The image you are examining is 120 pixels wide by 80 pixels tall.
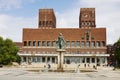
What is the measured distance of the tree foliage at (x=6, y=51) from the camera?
315 ft

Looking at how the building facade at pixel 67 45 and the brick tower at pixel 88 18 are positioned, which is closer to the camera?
the building facade at pixel 67 45

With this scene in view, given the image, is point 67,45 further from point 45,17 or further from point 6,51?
point 6,51

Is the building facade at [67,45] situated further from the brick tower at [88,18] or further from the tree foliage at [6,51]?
the tree foliage at [6,51]

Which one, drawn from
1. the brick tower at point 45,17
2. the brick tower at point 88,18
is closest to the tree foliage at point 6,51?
the brick tower at point 45,17

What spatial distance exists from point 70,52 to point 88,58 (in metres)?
9.39

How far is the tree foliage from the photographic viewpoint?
315ft

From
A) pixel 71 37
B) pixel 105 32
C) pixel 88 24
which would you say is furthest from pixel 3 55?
pixel 88 24

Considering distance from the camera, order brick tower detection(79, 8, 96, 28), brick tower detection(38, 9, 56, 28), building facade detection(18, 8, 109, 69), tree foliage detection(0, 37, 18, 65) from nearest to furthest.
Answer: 1. tree foliage detection(0, 37, 18, 65)
2. building facade detection(18, 8, 109, 69)
3. brick tower detection(38, 9, 56, 28)
4. brick tower detection(79, 8, 96, 28)

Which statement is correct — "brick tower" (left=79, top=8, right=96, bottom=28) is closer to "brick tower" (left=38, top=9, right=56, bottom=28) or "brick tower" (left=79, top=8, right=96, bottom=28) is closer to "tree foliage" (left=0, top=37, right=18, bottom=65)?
"brick tower" (left=38, top=9, right=56, bottom=28)

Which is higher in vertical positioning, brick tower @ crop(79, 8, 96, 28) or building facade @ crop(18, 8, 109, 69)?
brick tower @ crop(79, 8, 96, 28)

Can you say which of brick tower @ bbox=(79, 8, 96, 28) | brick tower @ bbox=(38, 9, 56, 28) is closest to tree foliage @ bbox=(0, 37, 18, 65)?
brick tower @ bbox=(38, 9, 56, 28)

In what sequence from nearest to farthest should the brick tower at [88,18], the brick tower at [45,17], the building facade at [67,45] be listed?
the building facade at [67,45]
the brick tower at [45,17]
the brick tower at [88,18]

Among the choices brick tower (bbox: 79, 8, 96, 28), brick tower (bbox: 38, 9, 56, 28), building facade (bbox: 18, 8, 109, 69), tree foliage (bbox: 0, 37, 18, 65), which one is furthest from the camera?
brick tower (bbox: 79, 8, 96, 28)

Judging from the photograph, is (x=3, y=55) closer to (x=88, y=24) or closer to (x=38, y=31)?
(x=38, y=31)
